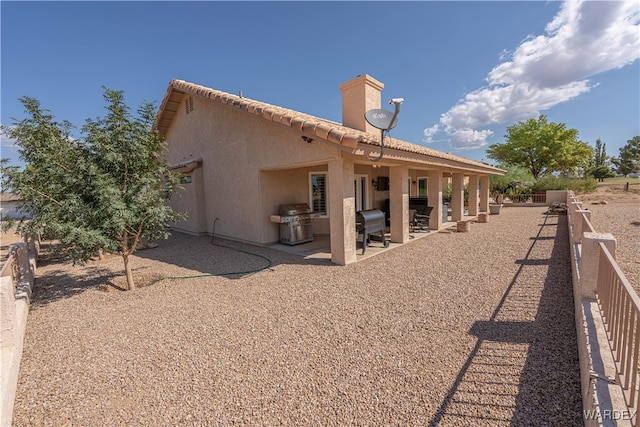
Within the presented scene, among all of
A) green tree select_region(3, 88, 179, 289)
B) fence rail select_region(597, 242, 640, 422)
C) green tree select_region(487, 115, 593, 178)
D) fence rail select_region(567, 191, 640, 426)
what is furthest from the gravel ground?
green tree select_region(487, 115, 593, 178)

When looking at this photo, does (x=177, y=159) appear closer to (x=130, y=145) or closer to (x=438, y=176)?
(x=130, y=145)

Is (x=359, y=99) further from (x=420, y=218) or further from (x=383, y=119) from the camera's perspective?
(x=420, y=218)

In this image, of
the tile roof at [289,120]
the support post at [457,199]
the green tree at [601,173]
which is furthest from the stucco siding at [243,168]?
the green tree at [601,173]

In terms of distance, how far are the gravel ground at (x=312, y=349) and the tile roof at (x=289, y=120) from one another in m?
3.20

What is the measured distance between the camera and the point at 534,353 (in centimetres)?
333

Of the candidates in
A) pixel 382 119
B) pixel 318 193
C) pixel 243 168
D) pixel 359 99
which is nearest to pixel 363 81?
pixel 359 99

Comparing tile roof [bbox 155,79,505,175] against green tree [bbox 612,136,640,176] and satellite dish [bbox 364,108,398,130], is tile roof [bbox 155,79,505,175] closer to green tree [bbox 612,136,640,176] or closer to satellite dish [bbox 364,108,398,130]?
satellite dish [bbox 364,108,398,130]

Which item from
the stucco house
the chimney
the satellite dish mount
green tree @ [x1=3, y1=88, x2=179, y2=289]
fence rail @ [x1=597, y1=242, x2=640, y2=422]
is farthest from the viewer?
the chimney

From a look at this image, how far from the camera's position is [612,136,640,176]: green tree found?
60.8m

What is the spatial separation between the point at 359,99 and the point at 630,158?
85.6 meters

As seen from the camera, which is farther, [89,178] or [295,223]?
[295,223]

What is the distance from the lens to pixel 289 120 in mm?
6996

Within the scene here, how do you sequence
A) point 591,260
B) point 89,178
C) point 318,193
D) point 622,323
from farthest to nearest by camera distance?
point 318,193 → point 89,178 → point 591,260 → point 622,323

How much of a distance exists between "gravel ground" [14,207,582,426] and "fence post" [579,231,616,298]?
612 millimetres
